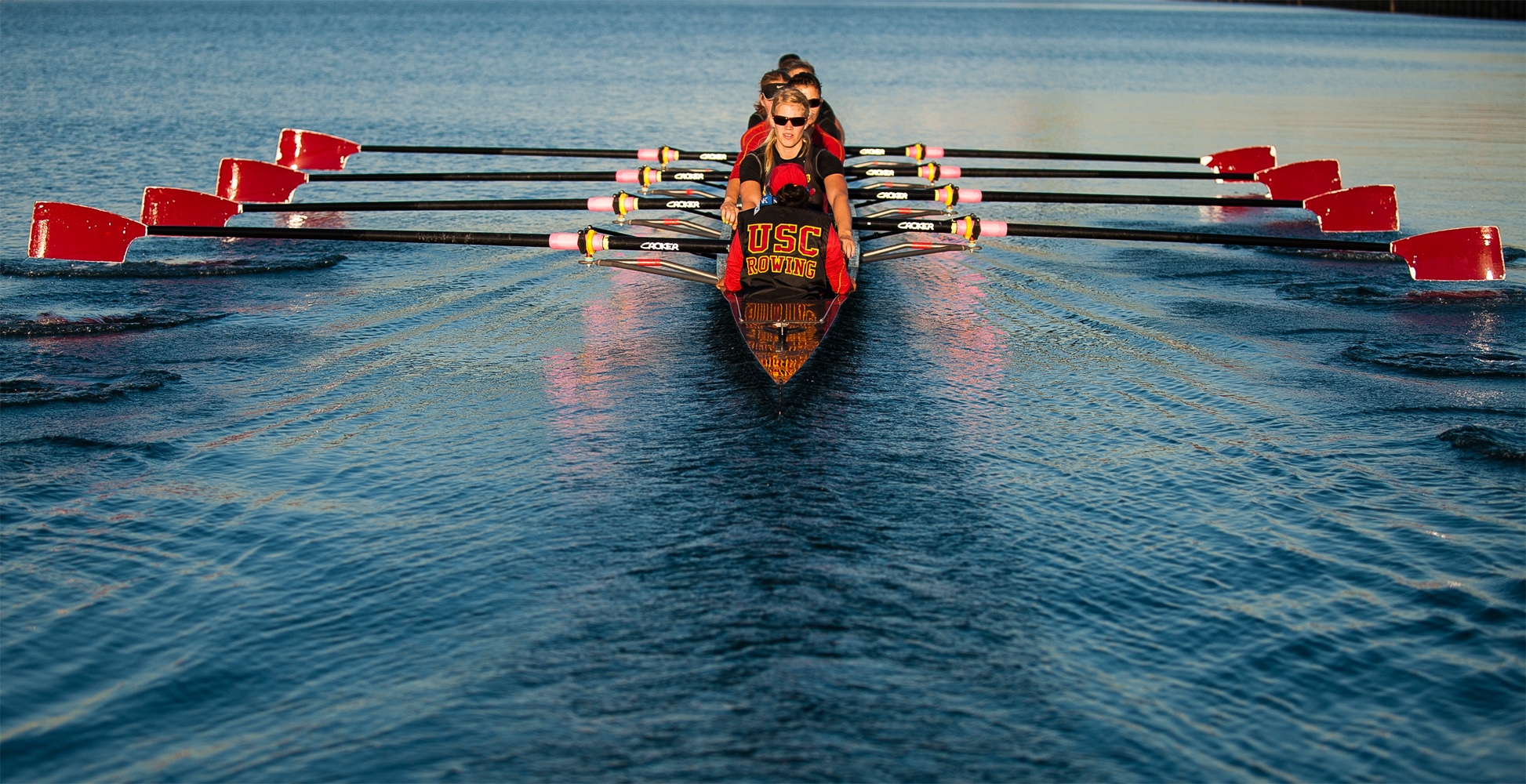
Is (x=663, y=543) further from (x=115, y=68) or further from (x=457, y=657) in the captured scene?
(x=115, y=68)

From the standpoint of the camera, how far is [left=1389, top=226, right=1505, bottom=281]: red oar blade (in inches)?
433

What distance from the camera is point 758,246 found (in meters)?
9.07

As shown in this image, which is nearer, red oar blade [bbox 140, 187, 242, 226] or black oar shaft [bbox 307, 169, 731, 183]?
red oar blade [bbox 140, 187, 242, 226]

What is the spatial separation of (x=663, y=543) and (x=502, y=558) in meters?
0.78

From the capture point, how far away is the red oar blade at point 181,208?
1262 cm

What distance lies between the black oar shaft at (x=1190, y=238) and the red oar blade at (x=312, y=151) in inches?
423

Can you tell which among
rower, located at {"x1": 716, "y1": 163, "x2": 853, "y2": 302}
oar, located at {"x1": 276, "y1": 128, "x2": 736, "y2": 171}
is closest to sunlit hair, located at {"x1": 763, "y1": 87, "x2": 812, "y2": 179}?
rower, located at {"x1": 716, "y1": 163, "x2": 853, "y2": 302}

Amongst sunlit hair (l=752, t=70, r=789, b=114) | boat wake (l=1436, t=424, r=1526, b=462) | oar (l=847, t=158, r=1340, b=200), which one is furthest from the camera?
oar (l=847, t=158, r=1340, b=200)

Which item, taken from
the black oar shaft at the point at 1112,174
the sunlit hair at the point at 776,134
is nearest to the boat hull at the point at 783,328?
the sunlit hair at the point at 776,134

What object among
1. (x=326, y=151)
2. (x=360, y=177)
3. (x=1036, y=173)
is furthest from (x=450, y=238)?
(x=326, y=151)

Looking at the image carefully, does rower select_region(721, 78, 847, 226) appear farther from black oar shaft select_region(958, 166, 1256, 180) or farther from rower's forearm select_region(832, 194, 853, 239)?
black oar shaft select_region(958, 166, 1256, 180)

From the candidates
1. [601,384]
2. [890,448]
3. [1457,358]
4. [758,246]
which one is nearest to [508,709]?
[890,448]

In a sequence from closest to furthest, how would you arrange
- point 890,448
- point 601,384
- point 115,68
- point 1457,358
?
point 890,448 → point 601,384 → point 1457,358 → point 115,68

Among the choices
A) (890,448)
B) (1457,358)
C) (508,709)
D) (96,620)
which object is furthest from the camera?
(1457,358)
